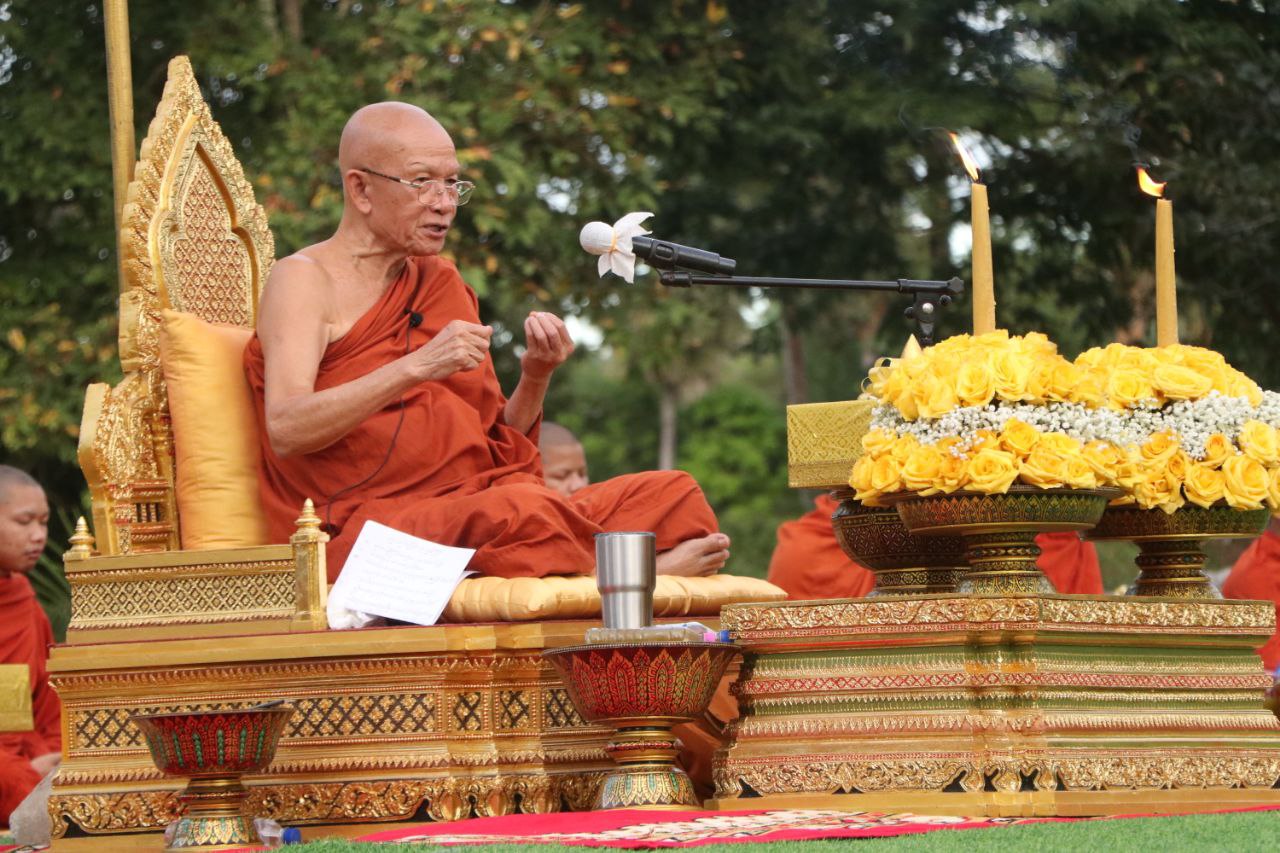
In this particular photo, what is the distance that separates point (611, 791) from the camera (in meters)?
4.92

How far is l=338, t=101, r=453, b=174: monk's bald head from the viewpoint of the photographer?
6.12 meters

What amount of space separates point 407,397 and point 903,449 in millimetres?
1594

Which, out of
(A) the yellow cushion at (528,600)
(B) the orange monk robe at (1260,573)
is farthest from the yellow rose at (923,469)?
(B) the orange monk robe at (1260,573)

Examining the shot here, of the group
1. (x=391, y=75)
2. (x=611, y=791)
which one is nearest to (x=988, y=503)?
(x=611, y=791)

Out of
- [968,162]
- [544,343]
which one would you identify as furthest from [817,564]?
[968,162]

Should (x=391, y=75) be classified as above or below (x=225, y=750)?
above

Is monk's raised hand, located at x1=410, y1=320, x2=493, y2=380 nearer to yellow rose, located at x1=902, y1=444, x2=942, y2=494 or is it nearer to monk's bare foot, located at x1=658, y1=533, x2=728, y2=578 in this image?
monk's bare foot, located at x1=658, y1=533, x2=728, y2=578

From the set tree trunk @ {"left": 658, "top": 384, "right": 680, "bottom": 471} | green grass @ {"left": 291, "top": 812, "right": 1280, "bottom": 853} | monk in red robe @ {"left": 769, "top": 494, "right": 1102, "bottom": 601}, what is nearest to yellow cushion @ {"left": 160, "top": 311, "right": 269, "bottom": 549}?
green grass @ {"left": 291, "top": 812, "right": 1280, "bottom": 853}

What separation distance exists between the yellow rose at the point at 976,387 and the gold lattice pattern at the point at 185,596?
172cm

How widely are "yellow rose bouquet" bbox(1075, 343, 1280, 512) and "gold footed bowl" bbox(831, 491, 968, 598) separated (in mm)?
560

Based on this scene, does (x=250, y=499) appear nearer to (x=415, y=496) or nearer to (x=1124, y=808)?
(x=415, y=496)

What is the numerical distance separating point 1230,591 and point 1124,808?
167 inches

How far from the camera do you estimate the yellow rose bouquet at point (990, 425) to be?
488 cm

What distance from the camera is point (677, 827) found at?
4.44 meters
